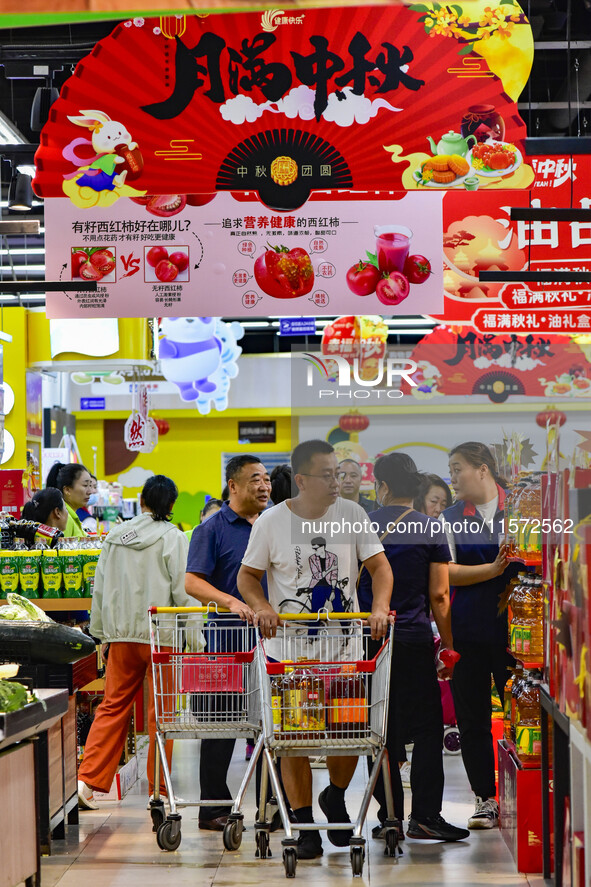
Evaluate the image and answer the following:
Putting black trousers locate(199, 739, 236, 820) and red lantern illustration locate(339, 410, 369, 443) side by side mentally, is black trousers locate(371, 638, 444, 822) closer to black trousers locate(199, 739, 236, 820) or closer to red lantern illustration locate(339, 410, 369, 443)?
black trousers locate(199, 739, 236, 820)

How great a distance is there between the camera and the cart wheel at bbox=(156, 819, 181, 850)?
16.7 ft

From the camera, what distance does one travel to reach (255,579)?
5328 millimetres

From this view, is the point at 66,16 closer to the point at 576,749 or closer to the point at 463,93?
the point at 576,749

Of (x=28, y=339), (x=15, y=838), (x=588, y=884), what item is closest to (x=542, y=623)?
(x=588, y=884)

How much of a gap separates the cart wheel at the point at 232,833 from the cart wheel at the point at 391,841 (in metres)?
0.69

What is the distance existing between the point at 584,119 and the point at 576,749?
890cm

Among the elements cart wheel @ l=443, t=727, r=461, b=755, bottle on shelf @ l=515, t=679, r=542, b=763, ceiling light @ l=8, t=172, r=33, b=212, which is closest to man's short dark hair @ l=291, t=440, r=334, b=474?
bottle on shelf @ l=515, t=679, r=542, b=763

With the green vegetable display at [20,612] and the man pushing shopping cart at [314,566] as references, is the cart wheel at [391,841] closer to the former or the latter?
the man pushing shopping cart at [314,566]

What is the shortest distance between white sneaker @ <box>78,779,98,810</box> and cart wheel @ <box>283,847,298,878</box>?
1.67m

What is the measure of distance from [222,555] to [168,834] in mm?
1412

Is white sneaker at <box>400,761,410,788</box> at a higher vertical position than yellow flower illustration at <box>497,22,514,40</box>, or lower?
lower

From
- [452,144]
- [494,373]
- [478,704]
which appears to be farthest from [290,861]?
[452,144]

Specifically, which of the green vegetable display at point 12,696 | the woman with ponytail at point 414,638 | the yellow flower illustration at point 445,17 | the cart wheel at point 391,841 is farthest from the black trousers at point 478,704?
the yellow flower illustration at point 445,17

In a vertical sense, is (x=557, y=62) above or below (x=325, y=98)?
above
